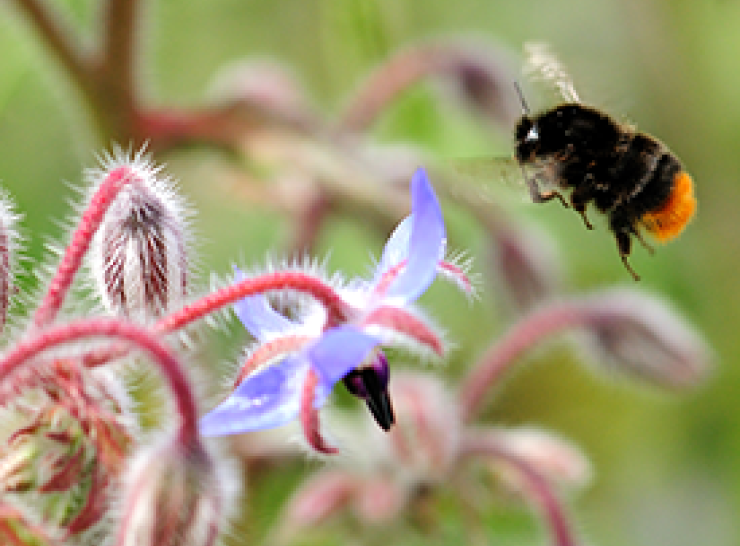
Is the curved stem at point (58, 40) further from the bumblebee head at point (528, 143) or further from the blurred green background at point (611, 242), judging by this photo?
the bumblebee head at point (528, 143)

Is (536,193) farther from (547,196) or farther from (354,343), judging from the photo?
(354,343)

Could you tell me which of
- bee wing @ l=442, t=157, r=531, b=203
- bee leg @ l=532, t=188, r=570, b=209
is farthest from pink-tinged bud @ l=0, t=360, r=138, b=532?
bee leg @ l=532, t=188, r=570, b=209

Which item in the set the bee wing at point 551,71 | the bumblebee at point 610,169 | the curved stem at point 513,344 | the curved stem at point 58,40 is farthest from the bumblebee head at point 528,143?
the curved stem at point 58,40

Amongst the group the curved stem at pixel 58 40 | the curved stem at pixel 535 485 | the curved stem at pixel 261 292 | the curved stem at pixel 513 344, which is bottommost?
the curved stem at pixel 535 485

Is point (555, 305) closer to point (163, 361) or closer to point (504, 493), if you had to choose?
point (504, 493)

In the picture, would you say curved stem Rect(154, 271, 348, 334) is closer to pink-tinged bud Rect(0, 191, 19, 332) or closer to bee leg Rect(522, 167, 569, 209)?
pink-tinged bud Rect(0, 191, 19, 332)
